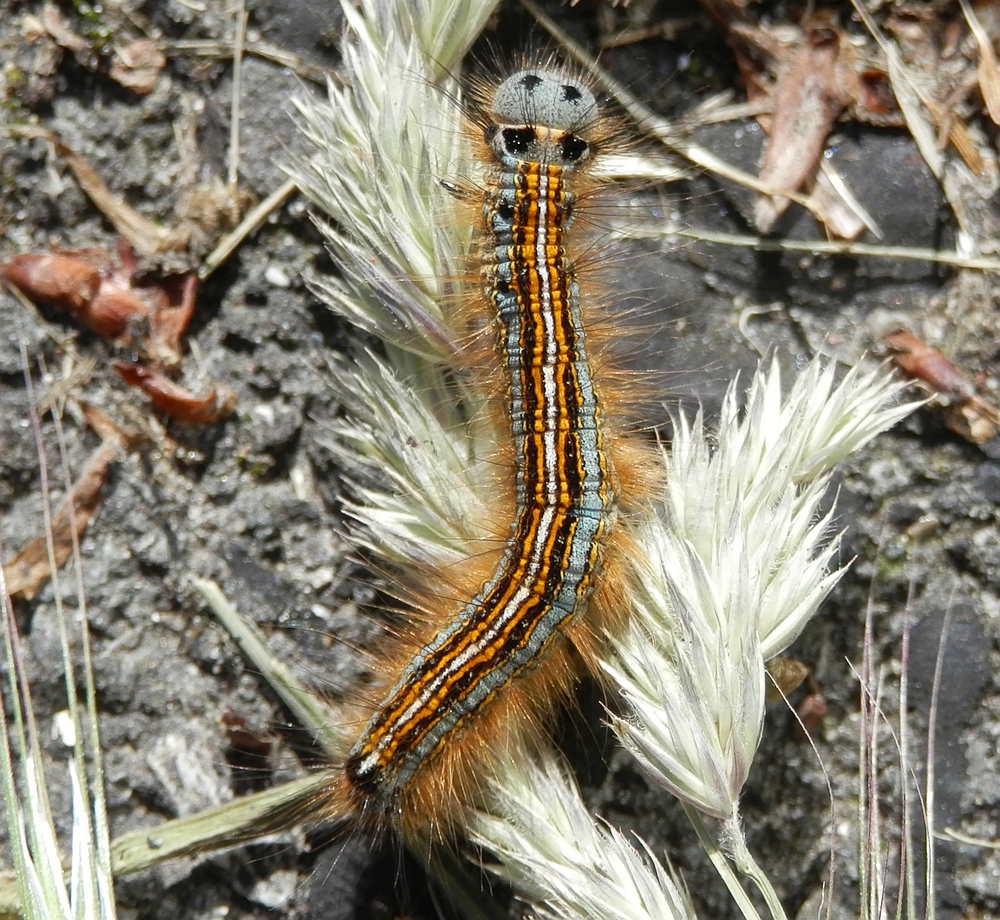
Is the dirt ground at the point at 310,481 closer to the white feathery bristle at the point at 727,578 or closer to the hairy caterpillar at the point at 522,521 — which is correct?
the hairy caterpillar at the point at 522,521

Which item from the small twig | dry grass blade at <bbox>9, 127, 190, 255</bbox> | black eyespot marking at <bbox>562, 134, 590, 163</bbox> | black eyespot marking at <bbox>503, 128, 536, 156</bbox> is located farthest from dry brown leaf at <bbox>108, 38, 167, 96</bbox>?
black eyespot marking at <bbox>562, 134, 590, 163</bbox>

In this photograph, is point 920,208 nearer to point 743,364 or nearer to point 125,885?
point 743,364

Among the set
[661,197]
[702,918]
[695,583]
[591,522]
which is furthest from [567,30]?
[702,918]

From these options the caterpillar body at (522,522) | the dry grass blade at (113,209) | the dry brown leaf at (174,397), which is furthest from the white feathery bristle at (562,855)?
the dry grass blade at (113,209)

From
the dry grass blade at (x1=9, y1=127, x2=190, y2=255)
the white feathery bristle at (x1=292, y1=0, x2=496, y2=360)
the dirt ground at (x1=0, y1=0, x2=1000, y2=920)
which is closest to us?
the white feathery bristle at (x1=292, y1=0, x2=496, y2=360)

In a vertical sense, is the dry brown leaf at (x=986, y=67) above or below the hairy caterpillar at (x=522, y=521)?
above

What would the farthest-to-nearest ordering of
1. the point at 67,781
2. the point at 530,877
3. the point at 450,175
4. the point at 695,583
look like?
1. the point at 67,781
2. the point at 450,175
3. the point at 530,877
4. the point at 695,583

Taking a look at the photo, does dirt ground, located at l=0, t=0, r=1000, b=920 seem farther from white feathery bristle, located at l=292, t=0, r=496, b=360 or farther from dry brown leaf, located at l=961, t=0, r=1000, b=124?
white feathery bristle, located at l=292, t=0, r=496, b=360

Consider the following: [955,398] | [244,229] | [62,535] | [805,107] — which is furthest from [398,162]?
[955,398]
